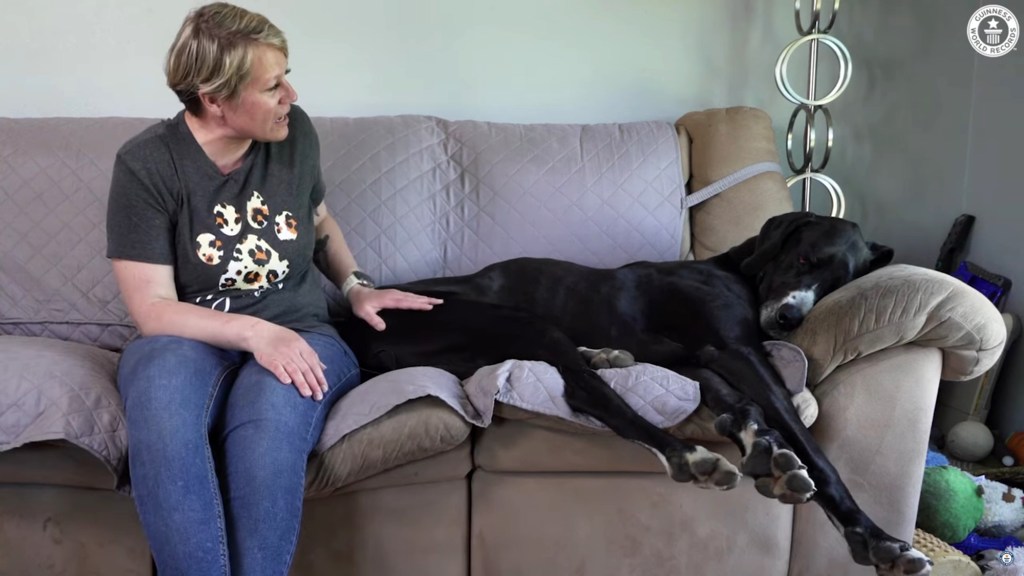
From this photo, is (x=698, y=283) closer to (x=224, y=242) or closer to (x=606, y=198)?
(x=606, y=198)

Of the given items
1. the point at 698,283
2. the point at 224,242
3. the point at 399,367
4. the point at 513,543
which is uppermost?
the point at 224,242

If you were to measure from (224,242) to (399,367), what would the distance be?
18.2 inches

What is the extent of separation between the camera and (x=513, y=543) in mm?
1792

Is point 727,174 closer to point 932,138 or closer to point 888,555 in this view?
point 932,138

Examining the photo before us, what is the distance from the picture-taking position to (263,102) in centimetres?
169

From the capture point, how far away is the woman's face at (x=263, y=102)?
65.8 inches

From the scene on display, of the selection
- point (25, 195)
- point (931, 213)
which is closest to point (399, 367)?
point (25, 195)

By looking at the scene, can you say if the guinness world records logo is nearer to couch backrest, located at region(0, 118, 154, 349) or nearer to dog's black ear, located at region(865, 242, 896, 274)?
dog's black ear, located at region(865, 242, 896, 274)

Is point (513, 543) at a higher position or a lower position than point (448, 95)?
lower

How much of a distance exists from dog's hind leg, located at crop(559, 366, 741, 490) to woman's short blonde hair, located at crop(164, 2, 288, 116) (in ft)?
2.71

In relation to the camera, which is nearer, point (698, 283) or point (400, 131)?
point (698, 283)

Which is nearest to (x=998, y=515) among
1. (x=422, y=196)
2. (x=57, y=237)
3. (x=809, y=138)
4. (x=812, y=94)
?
(x=809, y=138)

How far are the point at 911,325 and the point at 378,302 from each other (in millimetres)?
1046

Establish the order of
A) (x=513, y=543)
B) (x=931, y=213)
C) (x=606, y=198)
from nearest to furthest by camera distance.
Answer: (x=513, y=543) → (x=606, y=198) → (x=931, y=213)
